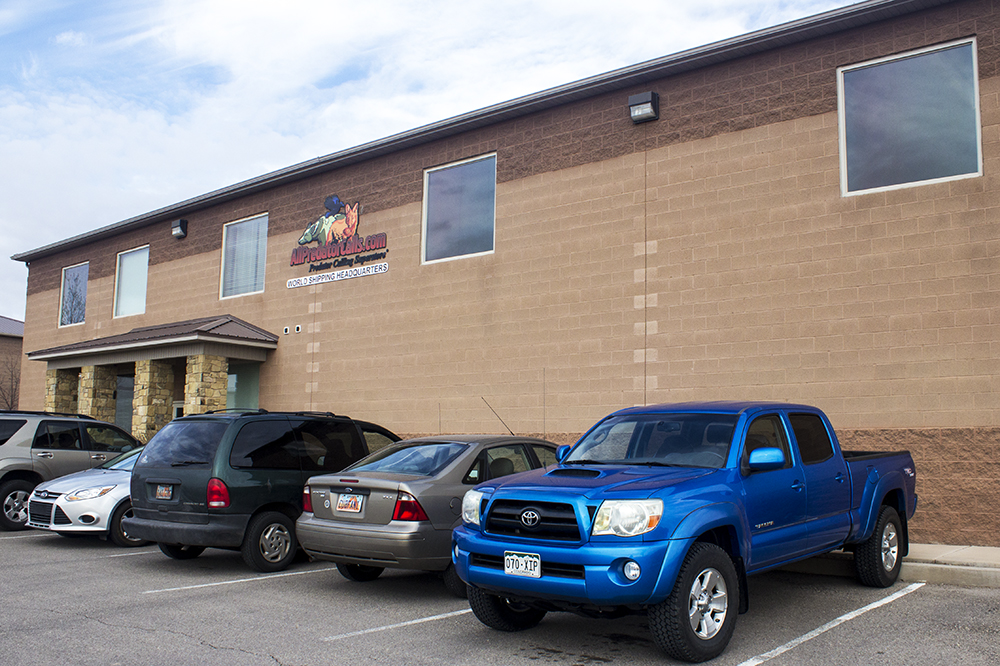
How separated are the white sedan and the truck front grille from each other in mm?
6834

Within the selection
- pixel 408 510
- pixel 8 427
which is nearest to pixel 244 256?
pixel 8 427

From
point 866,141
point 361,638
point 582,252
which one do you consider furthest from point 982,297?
point 361,638

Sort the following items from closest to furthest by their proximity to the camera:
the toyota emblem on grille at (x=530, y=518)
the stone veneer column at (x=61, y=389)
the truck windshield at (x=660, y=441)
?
the toyota emblem on grille at (x=530, y=518)
the truck windshield at (x=660, y=441)
the stone veneer column at (x=61, y=389)

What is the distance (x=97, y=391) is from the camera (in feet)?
69.9

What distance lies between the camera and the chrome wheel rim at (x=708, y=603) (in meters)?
5.46

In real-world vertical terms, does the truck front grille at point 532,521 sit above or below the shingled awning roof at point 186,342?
below

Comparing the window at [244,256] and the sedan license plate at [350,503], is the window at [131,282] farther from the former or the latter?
the sedan license plate at [350,503]

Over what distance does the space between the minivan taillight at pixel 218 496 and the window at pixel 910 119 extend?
9.07 meters

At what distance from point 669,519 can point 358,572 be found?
13.9 feet

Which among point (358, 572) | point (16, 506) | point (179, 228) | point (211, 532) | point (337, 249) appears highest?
point (179, 228)

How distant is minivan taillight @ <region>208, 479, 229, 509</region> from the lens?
8.80m

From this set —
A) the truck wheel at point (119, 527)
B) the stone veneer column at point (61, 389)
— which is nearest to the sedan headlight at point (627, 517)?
the truck wheel at point (119, 527)

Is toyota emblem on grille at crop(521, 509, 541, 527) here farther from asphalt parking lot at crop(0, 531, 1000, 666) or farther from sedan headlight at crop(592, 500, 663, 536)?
asphalt parking lot at crop(0, 531, 1000, 666)

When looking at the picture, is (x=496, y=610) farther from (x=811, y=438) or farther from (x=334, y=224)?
(x=334, y=224)
